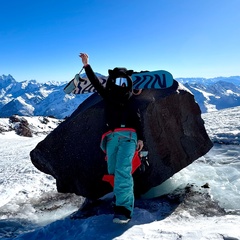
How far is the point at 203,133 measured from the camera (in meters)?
9.05

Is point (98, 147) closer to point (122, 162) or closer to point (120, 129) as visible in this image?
point (120, 129)

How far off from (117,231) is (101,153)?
319 cm

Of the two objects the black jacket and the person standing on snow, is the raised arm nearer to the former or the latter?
the person standing on snow

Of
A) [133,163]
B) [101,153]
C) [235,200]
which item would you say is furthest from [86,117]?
[235,200]

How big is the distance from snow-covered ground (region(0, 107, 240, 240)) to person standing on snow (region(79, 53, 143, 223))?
87cm

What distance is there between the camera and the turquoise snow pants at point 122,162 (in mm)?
5609

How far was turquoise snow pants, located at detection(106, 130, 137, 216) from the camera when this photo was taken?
5609 millimetres

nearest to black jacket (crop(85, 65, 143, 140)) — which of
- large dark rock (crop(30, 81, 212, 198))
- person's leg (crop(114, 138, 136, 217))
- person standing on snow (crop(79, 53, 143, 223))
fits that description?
person standing on snow (crop(79, 53, 143, 223))

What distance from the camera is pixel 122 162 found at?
5.79 meters

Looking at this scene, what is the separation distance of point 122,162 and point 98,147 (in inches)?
91.8

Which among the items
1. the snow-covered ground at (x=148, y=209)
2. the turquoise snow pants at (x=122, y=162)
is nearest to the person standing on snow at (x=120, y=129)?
the turquoise snow pants at (x=122, y=162)

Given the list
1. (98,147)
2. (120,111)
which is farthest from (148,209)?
(120,111)

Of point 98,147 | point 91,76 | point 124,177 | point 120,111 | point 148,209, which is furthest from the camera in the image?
point 98,147

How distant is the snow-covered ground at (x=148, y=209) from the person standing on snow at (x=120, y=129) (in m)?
0.87
